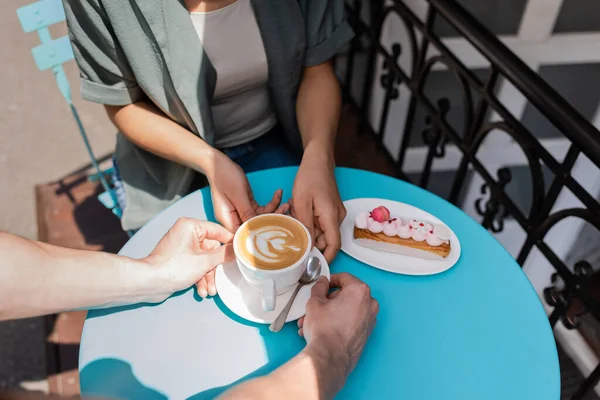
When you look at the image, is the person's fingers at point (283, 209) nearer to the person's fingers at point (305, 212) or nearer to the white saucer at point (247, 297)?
the person's fingers at point (305, 212)

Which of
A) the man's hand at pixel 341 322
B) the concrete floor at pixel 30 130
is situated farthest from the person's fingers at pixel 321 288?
the concrete floor at pixel 30 130

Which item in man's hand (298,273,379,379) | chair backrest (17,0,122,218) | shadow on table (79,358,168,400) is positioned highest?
chair backrest (17,0,122,218)

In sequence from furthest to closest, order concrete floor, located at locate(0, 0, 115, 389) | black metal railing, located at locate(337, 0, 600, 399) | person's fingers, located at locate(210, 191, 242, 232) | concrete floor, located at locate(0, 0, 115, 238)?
1. concrete floor, located at locate(0, 0, 115, 238)
2. concrete floor, located at locate(0, 0, 115, 389)
3. black metal railing, located at locate(337, 0, 600, 399)
4. person's fingers, located at locate(210, 191, 242, 232)

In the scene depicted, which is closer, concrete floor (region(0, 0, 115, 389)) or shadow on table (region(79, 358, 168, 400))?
shadow on table (region(79, 358, 168, 400))

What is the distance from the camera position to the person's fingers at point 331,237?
1.07m

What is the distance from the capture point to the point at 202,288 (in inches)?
39.9

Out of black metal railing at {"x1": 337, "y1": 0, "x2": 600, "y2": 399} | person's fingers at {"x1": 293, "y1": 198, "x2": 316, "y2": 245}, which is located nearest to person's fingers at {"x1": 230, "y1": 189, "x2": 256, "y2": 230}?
person's fingers at {"x1": 293, "y1": 198, "x2": 316, "y2": 245}

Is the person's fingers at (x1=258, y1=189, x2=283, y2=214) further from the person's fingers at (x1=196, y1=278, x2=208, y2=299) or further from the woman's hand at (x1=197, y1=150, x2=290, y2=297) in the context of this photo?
the person's fingers at (x1=196, y1=278, x2=208, y2=299)

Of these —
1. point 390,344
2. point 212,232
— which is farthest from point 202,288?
point 390,344

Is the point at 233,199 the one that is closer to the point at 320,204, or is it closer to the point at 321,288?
the point at 320,204

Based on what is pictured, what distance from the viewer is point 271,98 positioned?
1.53 m

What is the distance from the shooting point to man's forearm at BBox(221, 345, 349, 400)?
797 millimetres

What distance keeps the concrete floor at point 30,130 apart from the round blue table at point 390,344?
68.8 inches

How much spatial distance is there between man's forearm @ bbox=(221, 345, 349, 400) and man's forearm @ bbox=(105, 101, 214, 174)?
63 cm
